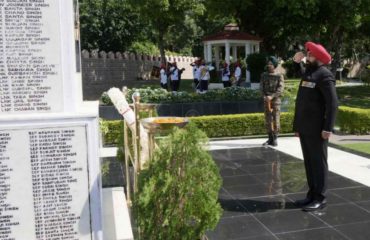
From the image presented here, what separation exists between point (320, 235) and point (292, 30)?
63.3 ft

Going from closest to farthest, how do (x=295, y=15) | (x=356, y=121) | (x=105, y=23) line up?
(x=356, y=121) < (x=295, y=15) < (x=105, y=23)

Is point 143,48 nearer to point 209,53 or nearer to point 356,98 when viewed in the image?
point 209,53

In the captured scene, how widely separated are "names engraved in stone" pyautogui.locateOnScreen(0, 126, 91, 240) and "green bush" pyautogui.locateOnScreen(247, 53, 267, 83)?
19.0m

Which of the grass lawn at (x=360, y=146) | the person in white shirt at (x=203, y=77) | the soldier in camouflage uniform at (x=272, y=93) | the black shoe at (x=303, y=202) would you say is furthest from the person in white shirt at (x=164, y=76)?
the black shoe at (x=303, y=202)

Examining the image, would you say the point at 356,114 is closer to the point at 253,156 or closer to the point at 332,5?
the point at 253,156

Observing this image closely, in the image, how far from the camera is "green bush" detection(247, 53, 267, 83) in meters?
21.6

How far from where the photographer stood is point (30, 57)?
3.25 metres

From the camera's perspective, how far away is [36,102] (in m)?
3.32

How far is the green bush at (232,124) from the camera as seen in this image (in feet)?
36.2

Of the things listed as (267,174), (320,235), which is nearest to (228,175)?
(267,174)

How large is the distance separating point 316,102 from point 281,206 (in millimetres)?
1378

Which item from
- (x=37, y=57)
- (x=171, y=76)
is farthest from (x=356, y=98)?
(x=37, y=57)

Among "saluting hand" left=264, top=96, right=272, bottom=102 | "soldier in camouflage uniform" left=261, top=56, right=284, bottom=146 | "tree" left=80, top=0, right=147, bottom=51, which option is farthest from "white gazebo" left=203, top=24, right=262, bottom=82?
"saluting hand" left=264, top=96, right=272, bottom=102

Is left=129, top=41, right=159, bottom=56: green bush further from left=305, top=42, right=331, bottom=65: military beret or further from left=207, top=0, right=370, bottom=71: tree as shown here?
left=305, top=42, right=331, bottom=65: military beret
